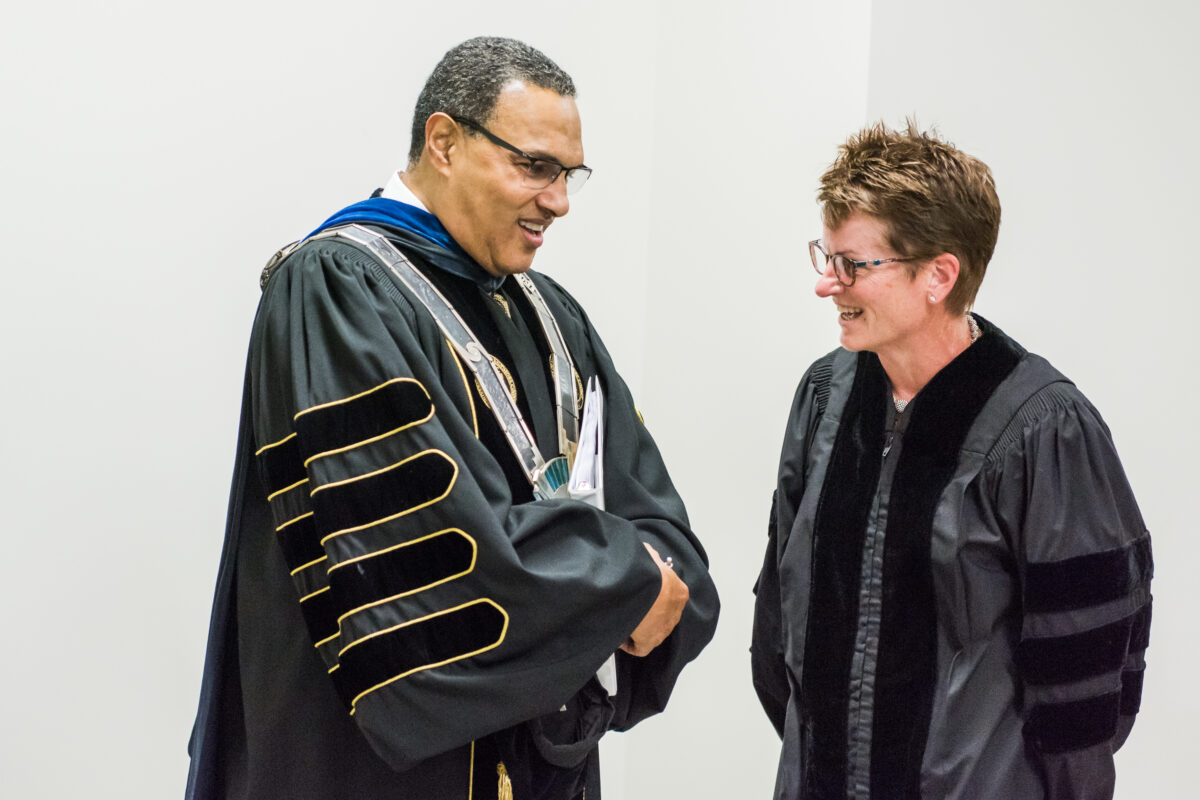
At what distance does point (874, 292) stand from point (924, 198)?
0.58 feet

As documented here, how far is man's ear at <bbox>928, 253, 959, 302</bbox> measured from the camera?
2.07 meters

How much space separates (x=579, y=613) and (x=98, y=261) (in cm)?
146

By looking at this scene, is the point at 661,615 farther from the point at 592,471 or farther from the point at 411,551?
the point at 411,551

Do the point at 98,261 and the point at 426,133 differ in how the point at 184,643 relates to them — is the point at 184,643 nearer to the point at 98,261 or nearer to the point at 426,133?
the point at 98,261

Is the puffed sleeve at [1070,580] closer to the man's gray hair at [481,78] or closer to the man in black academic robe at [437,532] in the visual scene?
the man in black academic robe at [437,532]

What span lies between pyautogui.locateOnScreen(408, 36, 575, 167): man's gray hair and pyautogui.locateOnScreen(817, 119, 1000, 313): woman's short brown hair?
0.53m

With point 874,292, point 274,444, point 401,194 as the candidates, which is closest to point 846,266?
point 874,292

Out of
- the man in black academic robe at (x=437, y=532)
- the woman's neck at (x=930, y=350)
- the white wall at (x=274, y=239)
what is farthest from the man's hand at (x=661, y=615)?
the white wall at (x=274, y=239)

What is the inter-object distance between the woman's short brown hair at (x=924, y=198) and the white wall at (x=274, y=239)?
3.18 ft

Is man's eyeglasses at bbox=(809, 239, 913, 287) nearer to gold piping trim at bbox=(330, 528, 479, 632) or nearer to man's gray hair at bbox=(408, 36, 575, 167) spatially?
man's gray hair at bbox=(408, 36, 575, 167)

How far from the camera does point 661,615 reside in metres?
1.96

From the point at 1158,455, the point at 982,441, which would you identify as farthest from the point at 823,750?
the point at 1158,455

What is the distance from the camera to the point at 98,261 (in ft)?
8.57

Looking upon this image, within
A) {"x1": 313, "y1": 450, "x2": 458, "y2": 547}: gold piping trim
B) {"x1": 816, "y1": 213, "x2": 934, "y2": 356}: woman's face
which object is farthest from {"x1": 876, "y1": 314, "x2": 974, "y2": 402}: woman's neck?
{"x1": 313, "y1": 450, "x2": 458, "y2": 547}: gold piping trim
